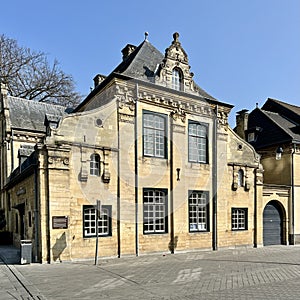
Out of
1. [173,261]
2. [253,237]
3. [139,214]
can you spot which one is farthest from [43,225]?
[253,237]

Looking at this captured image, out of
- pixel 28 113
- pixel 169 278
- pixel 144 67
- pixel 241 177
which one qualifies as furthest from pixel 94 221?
pixel 28 113

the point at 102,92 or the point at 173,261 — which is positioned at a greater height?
the point at 102,92

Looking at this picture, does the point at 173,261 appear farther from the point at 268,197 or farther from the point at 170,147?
the point at 268,197

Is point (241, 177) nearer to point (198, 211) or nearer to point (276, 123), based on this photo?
point (198, 211)

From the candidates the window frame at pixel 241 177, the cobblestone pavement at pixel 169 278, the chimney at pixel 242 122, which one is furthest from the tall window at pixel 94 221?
the chimney at pixel 242 122

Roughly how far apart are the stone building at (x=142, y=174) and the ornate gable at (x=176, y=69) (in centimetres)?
6

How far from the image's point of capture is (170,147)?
16516 mm

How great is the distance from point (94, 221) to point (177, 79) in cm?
874

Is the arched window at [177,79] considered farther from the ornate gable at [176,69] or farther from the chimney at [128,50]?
the chimney at [128,50]

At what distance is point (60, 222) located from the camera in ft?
42.0

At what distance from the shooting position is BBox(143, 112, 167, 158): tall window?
15.9 meters

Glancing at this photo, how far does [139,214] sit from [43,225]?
14.8 feet

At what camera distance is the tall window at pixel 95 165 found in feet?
46.4

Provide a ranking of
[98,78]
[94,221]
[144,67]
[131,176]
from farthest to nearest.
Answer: [98,78] → [144,67] → [131,176] → [94,221]
